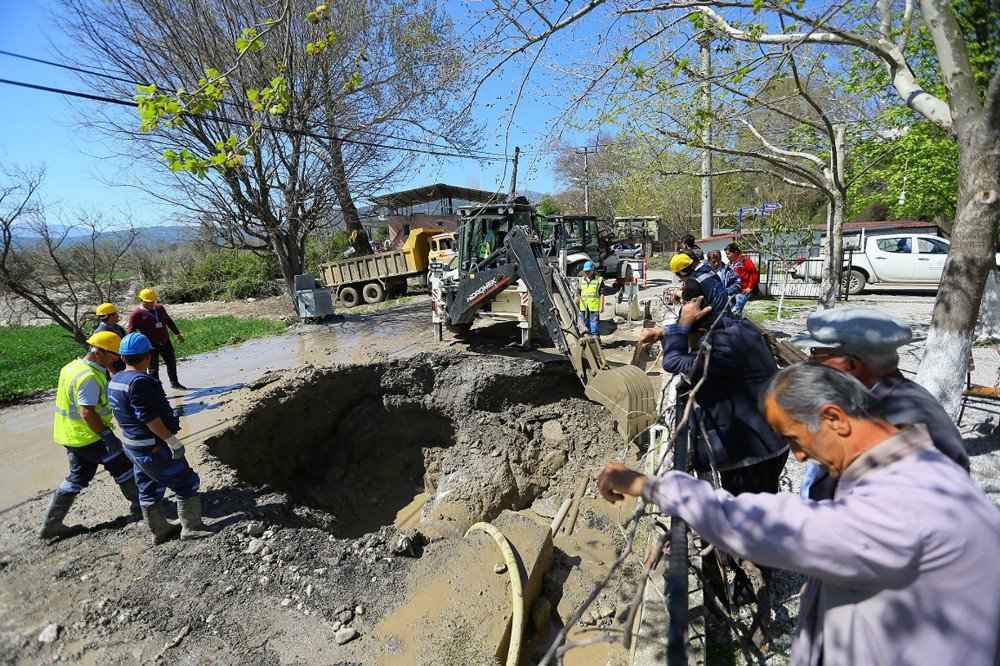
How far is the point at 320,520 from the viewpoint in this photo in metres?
5.49

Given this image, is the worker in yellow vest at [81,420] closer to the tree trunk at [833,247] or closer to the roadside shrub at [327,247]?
the tree trunk at [833,247]

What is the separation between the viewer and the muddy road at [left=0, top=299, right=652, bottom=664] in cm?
314

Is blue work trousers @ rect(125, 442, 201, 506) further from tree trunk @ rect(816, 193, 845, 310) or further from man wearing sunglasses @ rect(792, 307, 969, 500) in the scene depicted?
tree trunk @ rect(816, 193, 845, 310)

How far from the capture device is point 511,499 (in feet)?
19.8

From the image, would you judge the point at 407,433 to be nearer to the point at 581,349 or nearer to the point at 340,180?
the point at 581,349

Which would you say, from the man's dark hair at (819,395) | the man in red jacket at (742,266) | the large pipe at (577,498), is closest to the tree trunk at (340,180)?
the man in red jacket at (742,266)

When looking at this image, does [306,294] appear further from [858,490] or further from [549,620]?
[858,490]

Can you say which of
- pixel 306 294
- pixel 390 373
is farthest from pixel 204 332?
pixel 390 373

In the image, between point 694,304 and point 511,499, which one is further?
point 511,499

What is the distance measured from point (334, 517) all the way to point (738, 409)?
201 inches

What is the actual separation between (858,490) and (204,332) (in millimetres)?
15029

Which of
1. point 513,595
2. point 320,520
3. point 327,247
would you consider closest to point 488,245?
point 320,520

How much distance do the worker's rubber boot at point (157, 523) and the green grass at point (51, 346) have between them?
271 inches

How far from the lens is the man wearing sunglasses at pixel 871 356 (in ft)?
5.68
